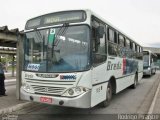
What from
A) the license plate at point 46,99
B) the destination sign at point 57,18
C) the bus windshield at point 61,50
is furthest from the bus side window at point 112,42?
the license plate at point 46,99

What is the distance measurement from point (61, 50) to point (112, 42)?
2.81 meters

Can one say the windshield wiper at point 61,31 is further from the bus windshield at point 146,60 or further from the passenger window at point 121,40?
the bus windshield at point 146,60

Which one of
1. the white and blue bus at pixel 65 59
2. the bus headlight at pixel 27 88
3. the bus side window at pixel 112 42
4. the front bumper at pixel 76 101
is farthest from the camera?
the bus side window at pixel 112 42

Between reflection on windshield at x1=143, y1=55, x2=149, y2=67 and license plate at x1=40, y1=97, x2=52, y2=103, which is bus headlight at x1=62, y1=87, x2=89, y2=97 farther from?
reflection on windshield at x1=143, y1=55, x2=149, y2=67

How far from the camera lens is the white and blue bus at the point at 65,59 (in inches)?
250

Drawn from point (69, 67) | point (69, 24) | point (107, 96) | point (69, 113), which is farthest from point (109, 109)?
point (69, 24)

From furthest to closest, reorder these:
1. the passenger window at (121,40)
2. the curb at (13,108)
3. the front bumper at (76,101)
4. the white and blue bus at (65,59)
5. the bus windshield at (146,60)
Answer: the bus windshield at (146,60) < the passenger window at (121,40) < the curb at (13,108) < the white and blue bus at (65,59) < the front bumper at (76,101)

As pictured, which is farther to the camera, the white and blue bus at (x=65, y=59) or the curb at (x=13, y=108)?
the curb at (x=13, y=108)

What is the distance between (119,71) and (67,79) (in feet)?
13.2

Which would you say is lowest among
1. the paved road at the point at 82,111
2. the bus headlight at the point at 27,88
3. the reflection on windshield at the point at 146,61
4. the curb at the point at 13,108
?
the paved road at the point at 82,111

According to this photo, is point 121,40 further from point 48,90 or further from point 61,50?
point 48,90

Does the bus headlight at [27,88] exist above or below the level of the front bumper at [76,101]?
above

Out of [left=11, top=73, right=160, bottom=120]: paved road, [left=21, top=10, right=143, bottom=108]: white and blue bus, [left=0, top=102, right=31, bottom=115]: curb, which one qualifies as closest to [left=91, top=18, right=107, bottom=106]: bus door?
[left=21, top=10, right=143, bottom=108]: white and blue bus

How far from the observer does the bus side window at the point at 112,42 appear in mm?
8430
